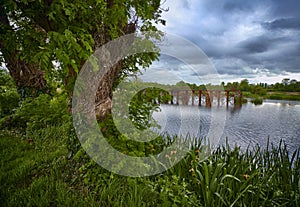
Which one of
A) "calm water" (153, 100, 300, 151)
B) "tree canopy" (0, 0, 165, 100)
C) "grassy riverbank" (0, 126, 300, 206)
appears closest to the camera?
"tree canopy" (0, 0, 165, 100)

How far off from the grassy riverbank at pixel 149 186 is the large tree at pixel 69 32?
0.87 meters

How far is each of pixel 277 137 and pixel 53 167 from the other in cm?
526

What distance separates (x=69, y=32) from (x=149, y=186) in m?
1.71

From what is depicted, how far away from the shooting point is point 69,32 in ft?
5.32

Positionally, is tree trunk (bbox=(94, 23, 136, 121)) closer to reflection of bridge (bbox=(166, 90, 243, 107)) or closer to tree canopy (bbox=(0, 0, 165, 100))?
tree canopy (bbox=(0, 0, 165, 100))

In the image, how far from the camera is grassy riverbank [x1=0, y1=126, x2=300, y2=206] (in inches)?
69.6

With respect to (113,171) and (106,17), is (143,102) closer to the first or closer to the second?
(113,171)

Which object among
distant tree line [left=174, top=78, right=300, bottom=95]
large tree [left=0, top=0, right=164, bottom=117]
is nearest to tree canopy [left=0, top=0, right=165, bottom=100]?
large tree [left=0, top=0, right=164, bottom=117]

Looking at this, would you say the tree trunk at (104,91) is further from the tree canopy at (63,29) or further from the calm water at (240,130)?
the calm water at (240,130)

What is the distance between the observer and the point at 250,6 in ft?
16.5

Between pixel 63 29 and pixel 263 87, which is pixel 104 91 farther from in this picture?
pixel 263 87

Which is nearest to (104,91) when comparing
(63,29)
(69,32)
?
(63,29)

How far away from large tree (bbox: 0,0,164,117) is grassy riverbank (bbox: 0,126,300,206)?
87cm

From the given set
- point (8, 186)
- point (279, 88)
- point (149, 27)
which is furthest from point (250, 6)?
point (279, 88)
